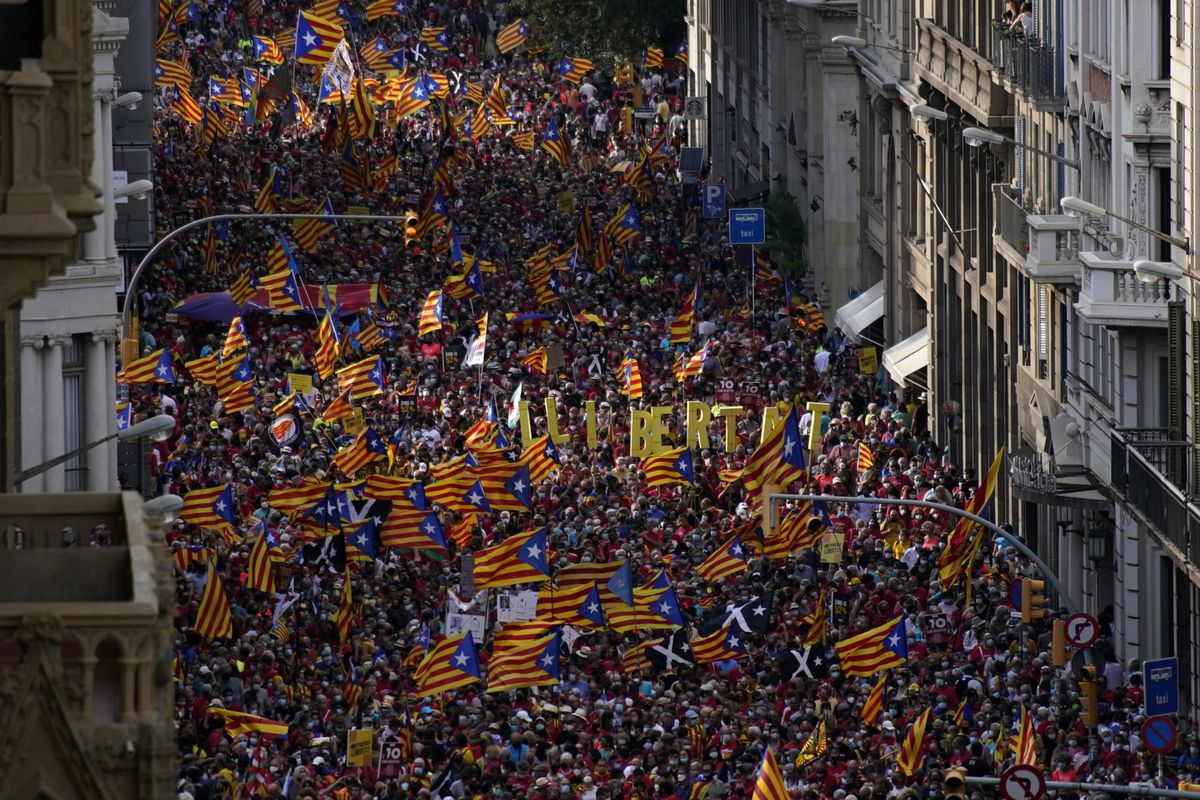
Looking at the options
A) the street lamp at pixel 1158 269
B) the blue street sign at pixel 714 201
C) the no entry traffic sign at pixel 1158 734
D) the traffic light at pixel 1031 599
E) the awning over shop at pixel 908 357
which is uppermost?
the blue street sign at pixel 714 201

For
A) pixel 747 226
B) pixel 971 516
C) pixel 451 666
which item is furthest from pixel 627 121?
pixel 451 666

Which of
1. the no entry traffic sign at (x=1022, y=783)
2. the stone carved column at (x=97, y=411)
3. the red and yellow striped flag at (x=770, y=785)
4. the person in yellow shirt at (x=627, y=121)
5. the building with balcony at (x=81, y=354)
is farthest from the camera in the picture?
the person in yellow shirt at (x=627, y=121)

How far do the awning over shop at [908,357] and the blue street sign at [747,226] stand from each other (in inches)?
333

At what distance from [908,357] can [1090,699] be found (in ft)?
97.5

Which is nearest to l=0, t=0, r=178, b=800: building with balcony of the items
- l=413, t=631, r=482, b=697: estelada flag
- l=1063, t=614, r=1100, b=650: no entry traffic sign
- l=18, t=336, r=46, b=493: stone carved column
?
l=413, t=631, r=482, b=697: estelada flag

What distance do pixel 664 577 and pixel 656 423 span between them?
12.3 m

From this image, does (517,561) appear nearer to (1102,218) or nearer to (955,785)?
(1102,218)

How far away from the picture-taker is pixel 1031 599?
42250 millimetres

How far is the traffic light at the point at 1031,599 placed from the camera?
42.2 meters

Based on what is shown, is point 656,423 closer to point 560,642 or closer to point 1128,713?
point 560,642

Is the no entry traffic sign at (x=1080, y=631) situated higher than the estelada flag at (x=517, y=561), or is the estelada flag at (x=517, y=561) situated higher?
the estelada flag at (x=517, y=561)

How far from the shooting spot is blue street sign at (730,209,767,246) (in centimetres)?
7931

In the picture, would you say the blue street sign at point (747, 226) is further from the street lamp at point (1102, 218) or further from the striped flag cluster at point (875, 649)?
the striped flag cluster at point (875, 649)

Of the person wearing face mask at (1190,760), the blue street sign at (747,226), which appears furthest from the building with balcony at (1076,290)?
the blue street sign at (747,226)
